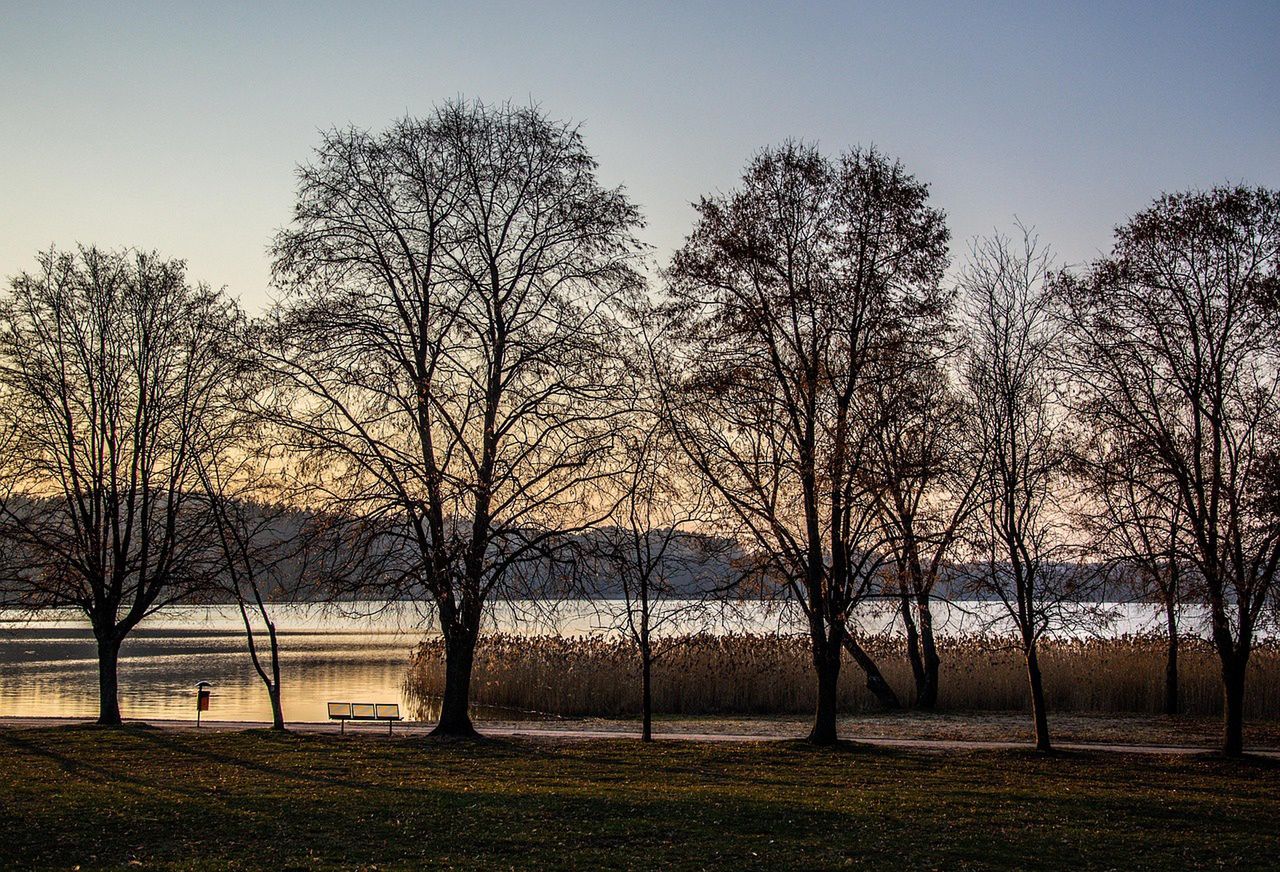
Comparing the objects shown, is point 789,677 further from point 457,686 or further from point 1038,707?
point 457,686

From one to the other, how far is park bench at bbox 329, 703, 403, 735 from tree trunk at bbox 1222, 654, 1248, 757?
15156 mm

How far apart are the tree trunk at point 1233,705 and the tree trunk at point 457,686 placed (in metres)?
13.4

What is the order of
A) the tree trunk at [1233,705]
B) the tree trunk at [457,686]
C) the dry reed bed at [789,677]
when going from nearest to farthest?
the tree trunk at [1233,705], the tree trunk at [457,686], the dry reed bed at [789,677]

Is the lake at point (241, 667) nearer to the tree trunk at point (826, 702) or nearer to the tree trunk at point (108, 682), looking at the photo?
the tree trunk at point (826, 702)

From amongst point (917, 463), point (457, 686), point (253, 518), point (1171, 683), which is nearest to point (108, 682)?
point (253, 518)

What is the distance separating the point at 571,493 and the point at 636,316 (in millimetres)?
3996

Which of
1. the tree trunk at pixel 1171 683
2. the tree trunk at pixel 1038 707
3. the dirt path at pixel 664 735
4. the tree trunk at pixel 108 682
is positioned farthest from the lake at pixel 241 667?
the dirt path at pixel 664 735

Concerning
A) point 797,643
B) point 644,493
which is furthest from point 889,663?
point 644,493

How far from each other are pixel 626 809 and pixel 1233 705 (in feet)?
38.1

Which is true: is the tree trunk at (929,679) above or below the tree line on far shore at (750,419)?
below

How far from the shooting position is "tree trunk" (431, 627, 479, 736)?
810 inches

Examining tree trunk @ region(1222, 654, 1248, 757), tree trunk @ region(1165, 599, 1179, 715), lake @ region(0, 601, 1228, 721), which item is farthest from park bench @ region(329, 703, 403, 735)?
tree trunk @ region(1165, 599, 1179, 715)

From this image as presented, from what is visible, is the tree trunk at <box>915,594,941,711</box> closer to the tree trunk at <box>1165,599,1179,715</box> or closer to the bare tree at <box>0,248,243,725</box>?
the tree trunk at <box>1165,599,1179,715</box>

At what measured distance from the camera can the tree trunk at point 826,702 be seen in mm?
19391
